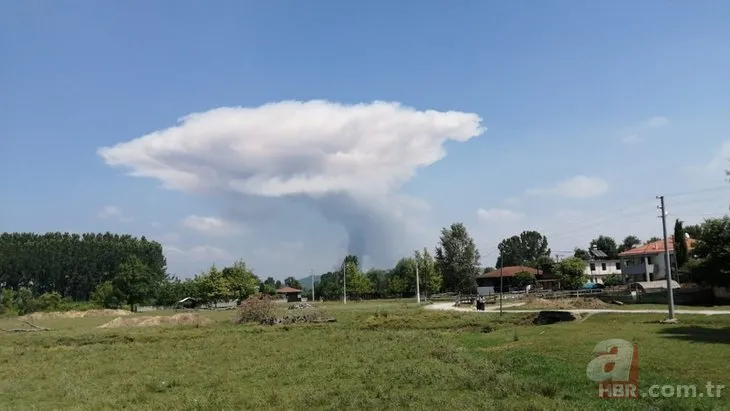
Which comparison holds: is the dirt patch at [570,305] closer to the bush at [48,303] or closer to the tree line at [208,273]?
the tree line at [208,273]

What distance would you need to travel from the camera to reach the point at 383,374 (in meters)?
21.1

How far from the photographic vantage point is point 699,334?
27.0 m

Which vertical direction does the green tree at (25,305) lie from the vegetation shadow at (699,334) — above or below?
below

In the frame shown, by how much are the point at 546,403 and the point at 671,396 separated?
319cm

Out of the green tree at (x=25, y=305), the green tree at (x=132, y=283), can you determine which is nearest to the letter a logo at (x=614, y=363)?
the green tree at (x=132, y=283)

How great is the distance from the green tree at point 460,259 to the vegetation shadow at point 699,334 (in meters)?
96.6

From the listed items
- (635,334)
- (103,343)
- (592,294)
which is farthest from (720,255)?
(103,343)

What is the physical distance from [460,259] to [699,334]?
10118cm

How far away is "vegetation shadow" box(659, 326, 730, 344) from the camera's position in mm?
24453

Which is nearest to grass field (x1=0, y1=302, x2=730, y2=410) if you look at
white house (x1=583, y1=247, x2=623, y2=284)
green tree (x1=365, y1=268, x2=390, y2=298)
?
white house (x1=583, y1=247, x2=623, y2=284)

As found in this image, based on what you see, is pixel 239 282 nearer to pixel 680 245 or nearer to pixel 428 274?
pixel 428 274

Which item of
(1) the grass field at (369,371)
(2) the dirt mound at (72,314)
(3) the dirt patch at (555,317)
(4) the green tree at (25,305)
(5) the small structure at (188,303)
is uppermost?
(1) the grass field at (369,371)

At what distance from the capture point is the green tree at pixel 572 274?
319 feet

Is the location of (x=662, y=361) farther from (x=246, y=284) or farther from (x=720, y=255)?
(x=246, y=284)
